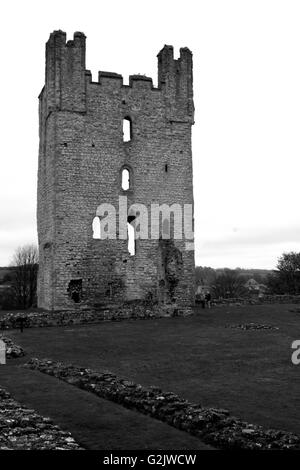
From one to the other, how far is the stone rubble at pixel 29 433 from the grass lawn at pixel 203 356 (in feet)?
9.13

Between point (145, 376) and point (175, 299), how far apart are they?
15613 millimetres

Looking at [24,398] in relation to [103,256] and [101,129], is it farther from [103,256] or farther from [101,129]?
[101,129]

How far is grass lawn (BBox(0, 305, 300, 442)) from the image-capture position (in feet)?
30.6

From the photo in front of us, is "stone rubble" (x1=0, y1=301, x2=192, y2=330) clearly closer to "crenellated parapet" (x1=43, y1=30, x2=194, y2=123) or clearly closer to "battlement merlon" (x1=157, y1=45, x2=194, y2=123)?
"crenellated parapet" (x1=43, y1=30, x2=194, y2=123)

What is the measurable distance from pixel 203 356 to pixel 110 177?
48.3ft

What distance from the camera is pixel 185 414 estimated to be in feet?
26.4

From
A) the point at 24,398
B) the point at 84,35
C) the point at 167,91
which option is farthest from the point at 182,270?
the point at 24,398

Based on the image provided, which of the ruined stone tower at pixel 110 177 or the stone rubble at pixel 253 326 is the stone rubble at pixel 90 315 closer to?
the ruined stone tower at pixel 110 177

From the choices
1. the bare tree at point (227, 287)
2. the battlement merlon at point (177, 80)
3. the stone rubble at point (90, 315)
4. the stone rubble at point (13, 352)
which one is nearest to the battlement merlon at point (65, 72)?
the battlement merlon at point (177, 80)

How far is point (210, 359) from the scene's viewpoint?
1330cm

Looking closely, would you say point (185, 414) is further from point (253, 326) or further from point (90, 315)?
point (90, 315)

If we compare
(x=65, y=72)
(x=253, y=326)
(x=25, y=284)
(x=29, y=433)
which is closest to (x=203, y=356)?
(x=253, y=326)

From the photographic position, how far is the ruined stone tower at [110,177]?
2580 cm

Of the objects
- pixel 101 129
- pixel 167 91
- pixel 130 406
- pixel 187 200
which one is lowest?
pixel 130 406
